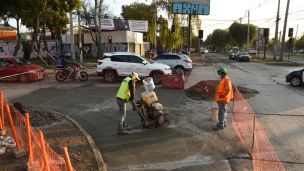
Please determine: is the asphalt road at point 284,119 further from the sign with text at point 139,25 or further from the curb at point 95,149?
the sign with text at point 139,25

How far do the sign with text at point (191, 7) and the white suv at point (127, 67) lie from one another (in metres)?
16.5

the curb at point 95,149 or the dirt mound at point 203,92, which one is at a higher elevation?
the dirt mound at point 203,92

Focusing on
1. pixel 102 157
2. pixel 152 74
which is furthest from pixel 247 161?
pixel 152 74

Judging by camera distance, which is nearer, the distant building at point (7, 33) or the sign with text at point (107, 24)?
the sign with text at point (107, 24)

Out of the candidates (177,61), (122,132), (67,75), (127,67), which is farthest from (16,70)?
(177,61)

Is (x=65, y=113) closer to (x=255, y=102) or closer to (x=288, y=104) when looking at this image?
→ (x=255, y=102)

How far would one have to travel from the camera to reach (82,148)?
529cm

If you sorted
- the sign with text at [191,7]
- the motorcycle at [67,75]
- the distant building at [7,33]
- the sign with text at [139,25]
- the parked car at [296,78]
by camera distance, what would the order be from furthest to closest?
the distant building at [7,33] < the sign with text at [139,25] < the sign with text at [191,7] < the motorcycle at [67,75] < the parked car at [296,78]

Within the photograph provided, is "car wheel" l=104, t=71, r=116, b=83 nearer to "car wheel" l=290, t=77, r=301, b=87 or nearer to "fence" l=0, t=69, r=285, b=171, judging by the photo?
"fence" l=0, t=69, r=285, b=171

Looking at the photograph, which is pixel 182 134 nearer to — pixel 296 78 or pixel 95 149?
pixel 95 149

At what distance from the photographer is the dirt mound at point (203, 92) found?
1042 centimetres

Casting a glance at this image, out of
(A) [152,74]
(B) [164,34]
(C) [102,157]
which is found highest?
(B) [164,34]

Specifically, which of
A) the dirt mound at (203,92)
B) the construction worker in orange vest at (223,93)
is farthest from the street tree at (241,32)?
the construction worker in orange vest at (223,93)

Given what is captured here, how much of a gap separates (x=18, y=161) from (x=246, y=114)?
22.4 ft
